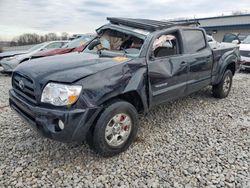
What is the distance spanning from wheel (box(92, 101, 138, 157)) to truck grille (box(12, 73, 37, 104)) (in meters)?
0.88

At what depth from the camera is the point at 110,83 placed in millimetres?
2980

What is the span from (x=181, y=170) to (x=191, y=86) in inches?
78.7

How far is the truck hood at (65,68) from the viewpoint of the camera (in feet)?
9.30

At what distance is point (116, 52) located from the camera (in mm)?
3789

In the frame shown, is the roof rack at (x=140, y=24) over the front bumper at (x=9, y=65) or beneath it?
over

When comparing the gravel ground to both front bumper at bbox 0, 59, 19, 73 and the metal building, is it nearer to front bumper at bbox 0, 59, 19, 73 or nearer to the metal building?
front bumper at bbox 0, 59, 19, 73

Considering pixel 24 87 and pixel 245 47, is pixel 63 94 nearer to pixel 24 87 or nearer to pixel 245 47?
pixel 24 87

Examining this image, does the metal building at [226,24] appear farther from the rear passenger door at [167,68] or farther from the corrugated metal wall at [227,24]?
the rear passenger door at [167,68]

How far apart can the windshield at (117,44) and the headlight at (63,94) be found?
1.19 meters

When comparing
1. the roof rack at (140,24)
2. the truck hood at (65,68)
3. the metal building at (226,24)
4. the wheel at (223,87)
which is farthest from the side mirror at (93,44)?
the metal building at (226,24)

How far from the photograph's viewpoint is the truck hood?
9.30 ft

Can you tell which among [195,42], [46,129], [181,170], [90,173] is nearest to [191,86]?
[195,42]

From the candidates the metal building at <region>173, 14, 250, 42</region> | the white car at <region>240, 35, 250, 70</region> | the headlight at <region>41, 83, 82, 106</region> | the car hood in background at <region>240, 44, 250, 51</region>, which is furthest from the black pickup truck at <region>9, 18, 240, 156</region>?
the metal building at <region>173, 14, 250, 42</region>

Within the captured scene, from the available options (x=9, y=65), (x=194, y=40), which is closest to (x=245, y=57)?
(x=194, y=40)
